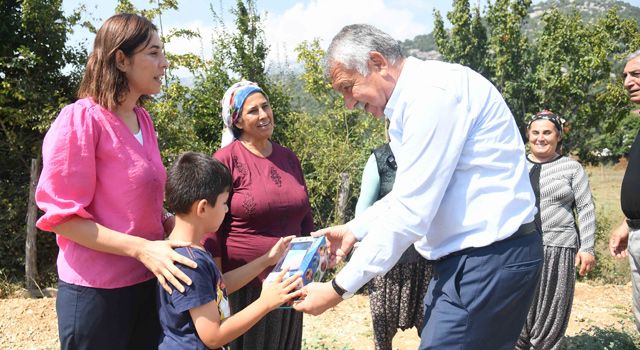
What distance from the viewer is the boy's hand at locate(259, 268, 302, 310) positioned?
2111 mm

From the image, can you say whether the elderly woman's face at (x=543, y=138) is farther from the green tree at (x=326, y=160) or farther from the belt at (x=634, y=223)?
the green tree at (x=326, y=160)

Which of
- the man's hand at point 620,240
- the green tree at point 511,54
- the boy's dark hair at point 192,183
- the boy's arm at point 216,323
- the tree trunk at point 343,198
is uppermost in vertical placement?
the green tree at point 511,54

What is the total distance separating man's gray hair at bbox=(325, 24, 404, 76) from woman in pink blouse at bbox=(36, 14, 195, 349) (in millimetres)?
734

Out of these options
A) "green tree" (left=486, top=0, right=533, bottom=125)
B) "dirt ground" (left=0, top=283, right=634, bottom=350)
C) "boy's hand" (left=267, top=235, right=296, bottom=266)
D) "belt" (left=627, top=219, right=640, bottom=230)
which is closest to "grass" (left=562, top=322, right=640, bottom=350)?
"dirt ground" (left=0, top=283, right=634, bottom=350)

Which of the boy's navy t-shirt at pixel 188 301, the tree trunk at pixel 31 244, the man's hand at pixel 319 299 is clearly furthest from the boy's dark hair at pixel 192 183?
the tree trunk at pixel 31 244

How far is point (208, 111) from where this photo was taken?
755cm

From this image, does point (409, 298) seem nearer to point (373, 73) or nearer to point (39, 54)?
point (373, 73)

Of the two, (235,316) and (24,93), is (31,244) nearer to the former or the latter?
(24,93)

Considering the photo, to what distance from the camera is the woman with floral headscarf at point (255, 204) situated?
3.13 m

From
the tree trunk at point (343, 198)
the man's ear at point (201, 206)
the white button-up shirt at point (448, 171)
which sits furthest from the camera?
the tree trunk at point (343, 198)

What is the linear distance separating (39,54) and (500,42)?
430 inches

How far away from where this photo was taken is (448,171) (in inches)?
73.0

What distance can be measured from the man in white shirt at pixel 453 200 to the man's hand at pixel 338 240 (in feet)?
2.32

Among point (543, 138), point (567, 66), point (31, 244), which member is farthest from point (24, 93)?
point (567, 66)
